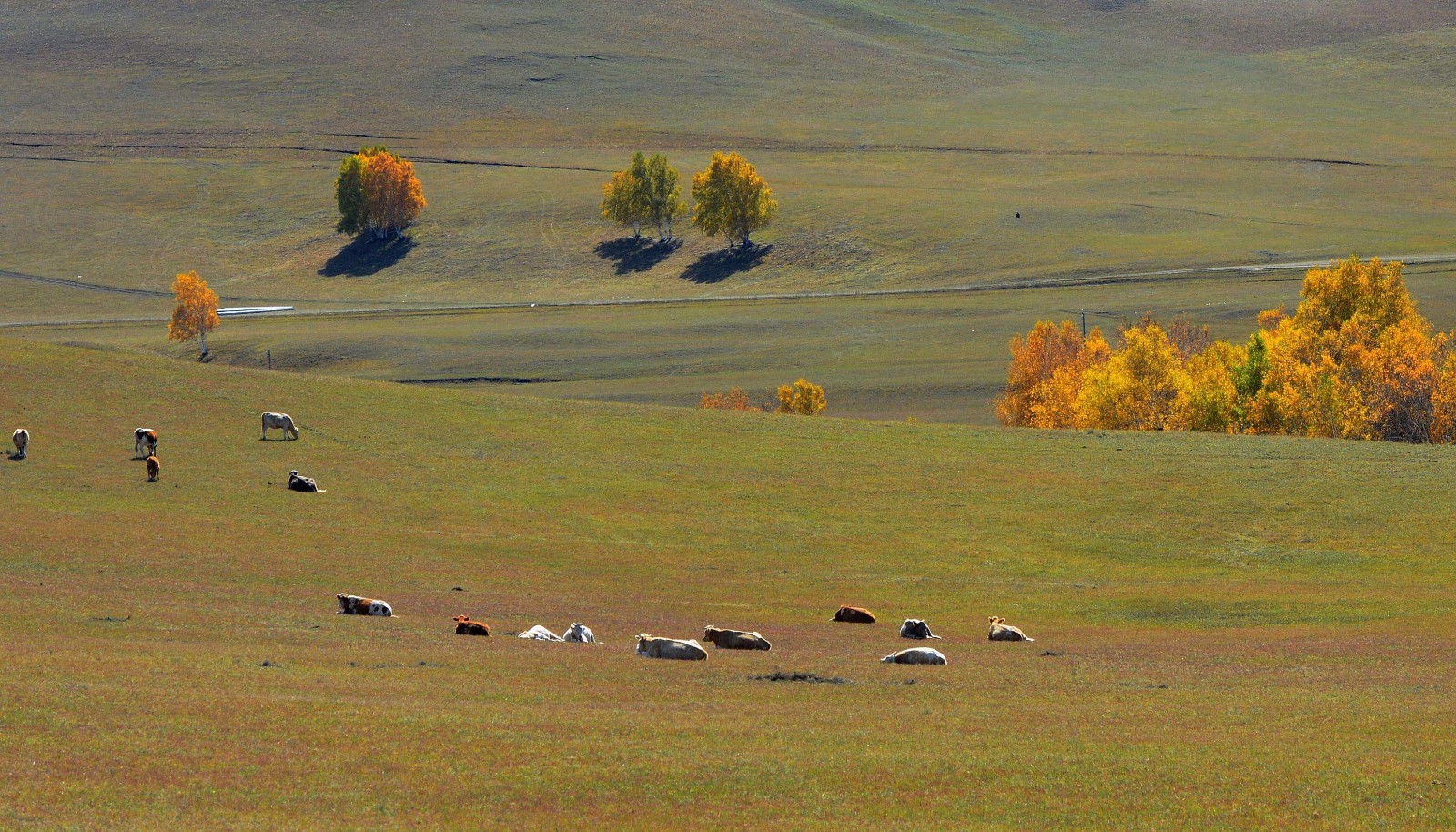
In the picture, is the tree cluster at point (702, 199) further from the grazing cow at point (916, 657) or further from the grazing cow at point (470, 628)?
the grazing cow at point (916, 657)

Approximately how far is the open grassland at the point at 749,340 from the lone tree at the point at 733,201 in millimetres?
26528

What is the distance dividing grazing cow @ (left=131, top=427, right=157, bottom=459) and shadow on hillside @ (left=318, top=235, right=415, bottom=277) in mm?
113807

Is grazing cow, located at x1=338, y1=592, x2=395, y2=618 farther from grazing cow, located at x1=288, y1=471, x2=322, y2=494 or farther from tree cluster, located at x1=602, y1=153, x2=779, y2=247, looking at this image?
tree cluster, located at x1=602, y1=153, x2=779, y2=247

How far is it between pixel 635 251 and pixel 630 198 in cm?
601

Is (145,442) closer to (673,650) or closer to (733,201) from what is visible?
(673,650)

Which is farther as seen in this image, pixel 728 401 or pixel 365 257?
pixel 365 257

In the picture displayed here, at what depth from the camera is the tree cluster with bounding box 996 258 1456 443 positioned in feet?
216

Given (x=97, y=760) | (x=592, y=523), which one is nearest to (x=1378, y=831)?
(x=97, y=760)

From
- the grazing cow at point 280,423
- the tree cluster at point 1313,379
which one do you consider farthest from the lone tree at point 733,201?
the grazing cow at point 280,423

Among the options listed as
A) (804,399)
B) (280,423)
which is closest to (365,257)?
(804,399)

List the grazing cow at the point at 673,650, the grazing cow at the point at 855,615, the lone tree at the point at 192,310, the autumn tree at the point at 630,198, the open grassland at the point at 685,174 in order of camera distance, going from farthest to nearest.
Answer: the autumn tree at the point at 630,198, the open grassland at the point at 685,174, the lone tree at the point at 192,310, the grazing cow at the point at 855,615, the grazing cow at the point at 673,650

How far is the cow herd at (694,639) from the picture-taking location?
21.5 m

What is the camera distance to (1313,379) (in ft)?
216

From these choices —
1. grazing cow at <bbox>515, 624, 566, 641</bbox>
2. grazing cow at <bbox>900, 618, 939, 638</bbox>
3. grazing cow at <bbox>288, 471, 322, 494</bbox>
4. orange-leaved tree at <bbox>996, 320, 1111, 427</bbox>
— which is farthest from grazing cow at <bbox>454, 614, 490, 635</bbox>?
orange-leaved tree at <bbox>996, 320, 1111, 427</bbox>
